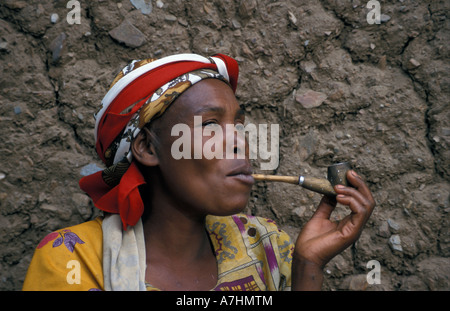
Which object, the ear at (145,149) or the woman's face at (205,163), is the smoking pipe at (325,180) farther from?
the ear at (145,149)

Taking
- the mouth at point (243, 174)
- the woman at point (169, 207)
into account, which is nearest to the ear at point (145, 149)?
the woman at point (169, 207)

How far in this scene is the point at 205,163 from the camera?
1619 millimetres

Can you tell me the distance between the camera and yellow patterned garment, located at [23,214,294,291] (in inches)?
61.6

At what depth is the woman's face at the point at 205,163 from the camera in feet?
→ 5.33

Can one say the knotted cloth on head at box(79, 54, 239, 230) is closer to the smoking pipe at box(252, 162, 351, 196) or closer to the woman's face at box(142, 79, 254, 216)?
the woman's face at box(142, 79, 254, 216)

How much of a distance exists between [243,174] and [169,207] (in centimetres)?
35

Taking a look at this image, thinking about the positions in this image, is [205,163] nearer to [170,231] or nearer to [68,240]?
[170,231]

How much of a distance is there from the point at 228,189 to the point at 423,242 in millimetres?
1143

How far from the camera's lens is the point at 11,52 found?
→ 217 centimetres

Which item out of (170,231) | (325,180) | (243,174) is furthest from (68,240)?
(325,180)

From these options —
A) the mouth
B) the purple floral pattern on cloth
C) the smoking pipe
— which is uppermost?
the mouth

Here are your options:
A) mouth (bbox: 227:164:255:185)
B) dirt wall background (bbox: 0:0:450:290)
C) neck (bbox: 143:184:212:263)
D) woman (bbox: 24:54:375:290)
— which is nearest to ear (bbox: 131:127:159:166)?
woman (bbox: 24:54:375:290)

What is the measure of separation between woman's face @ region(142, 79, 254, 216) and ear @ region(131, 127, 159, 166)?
1.1 inches

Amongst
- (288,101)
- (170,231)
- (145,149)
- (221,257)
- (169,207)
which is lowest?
(221,257)
